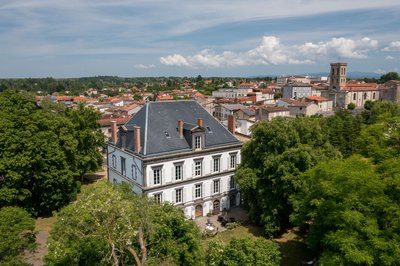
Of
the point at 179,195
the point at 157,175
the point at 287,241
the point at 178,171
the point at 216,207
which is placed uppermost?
the point at 178,171

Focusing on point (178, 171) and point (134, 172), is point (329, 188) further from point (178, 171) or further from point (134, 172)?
point (134, 172)

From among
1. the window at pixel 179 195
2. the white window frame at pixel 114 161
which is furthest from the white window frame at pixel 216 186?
the white window frame at pixel 114 161

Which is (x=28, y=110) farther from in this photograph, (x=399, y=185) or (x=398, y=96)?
(x=398, y=96)

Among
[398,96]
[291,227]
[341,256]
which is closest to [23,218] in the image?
[341,256]

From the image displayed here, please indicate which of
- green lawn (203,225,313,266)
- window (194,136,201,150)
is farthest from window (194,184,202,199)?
green lawn (203,225,313,266)

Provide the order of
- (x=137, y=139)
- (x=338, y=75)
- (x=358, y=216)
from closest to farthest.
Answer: (x=358, y=216)
(x=137, y=139)
(x=338, y=75)

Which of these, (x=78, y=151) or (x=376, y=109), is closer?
(x=78, y=151)

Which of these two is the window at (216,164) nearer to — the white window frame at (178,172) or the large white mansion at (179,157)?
the large white mansion at (179,157)

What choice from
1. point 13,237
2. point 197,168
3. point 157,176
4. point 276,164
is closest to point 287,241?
point 276,164
